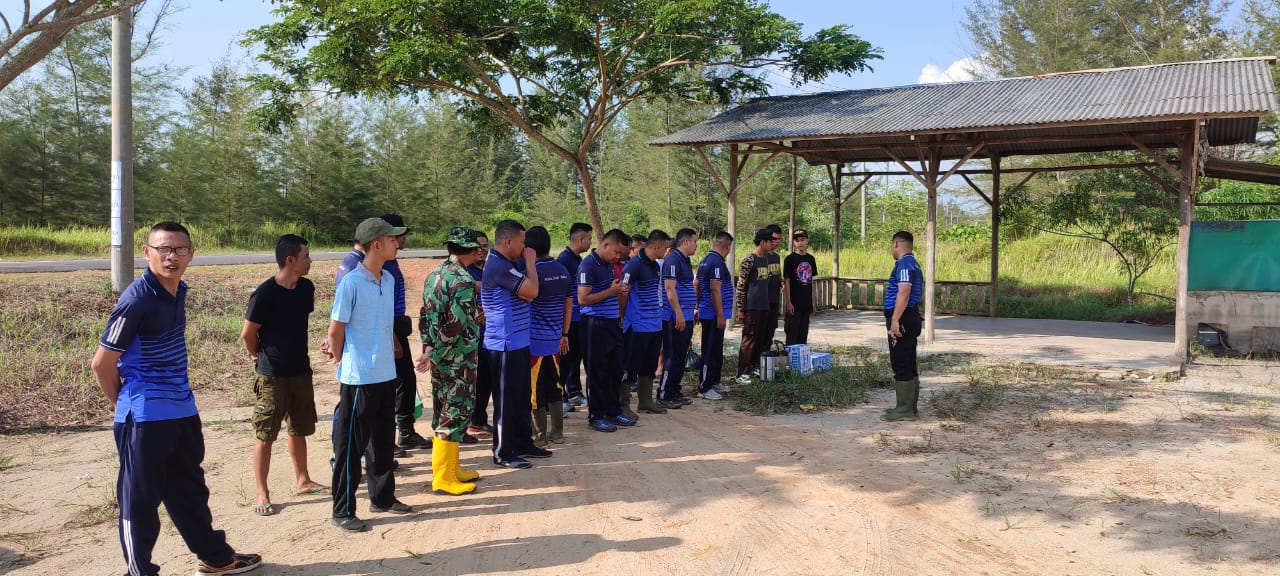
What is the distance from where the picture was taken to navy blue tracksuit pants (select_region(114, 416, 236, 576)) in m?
3.04

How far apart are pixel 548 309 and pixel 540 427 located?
0.92 m

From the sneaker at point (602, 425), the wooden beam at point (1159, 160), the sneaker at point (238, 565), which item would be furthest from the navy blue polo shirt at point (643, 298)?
the wooden beam at point (1159, 160)

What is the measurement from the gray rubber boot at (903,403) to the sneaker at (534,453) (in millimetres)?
2860

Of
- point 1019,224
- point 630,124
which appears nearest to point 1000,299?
point 1019,224

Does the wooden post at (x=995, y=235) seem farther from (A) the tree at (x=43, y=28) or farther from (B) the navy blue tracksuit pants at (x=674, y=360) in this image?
(A) the tree at (x=43, y=28)

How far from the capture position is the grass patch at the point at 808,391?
22.7ft

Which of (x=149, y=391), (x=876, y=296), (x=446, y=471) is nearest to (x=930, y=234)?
(x=876, y=296)

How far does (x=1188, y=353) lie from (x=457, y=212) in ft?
83.7

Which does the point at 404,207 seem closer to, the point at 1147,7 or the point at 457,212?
the point at 457,212

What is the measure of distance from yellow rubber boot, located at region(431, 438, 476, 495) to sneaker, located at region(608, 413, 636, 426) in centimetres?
184

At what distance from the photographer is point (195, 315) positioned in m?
10.6

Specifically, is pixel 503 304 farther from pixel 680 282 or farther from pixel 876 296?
pixel 876 296

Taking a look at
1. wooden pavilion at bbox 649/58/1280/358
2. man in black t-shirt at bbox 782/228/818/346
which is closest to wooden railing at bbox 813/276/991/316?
wooden pavilion at bbox 649/58/1280/358

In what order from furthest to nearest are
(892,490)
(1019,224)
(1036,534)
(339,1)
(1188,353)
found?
(1019,224)
(339,1)
(1188,353)
(892,490)
(1036,534)
